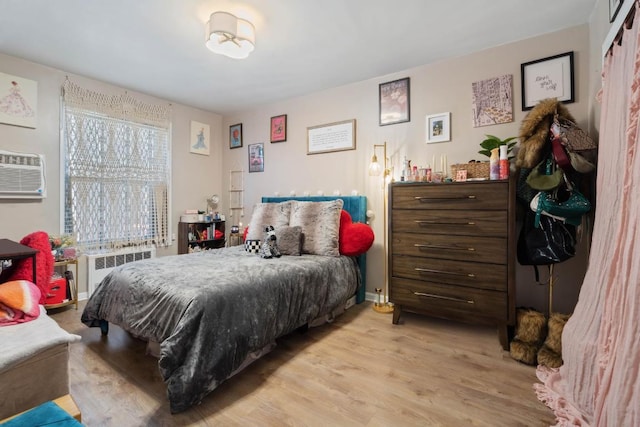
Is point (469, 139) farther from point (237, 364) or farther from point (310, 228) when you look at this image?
point (237, 364)

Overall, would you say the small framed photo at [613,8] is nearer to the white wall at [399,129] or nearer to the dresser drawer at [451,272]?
the white wall at [399,129]

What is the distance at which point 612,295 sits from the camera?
1.26 m

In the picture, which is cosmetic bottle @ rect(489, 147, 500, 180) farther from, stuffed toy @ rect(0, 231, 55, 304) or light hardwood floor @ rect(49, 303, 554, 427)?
stuffed toy @ rect(0, 231, 55, 304)

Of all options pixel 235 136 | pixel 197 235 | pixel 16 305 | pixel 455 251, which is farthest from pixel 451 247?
pixel 235 136

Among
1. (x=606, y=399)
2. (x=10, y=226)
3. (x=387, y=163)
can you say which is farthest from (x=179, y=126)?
(x=606, y=399)

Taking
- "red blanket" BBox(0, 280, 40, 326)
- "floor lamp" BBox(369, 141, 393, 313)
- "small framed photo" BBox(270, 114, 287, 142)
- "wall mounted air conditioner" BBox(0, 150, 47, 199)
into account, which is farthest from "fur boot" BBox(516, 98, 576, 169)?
"wall mounted air conditioner" BBox(0, 150, 47, 199)

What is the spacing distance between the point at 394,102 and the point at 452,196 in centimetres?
129

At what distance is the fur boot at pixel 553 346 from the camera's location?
1.77 meters

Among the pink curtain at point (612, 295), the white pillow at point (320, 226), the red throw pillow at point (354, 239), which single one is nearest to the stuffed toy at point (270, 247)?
the white pillow at point (320, 226)

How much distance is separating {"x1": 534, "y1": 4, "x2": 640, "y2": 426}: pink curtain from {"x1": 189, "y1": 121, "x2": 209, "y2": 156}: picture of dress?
163 inches

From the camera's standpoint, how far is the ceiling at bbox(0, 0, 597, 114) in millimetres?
1979

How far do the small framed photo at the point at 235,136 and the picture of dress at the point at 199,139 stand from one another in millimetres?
334

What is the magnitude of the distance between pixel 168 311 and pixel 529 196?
246 cm

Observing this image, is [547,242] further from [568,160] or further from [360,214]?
[360,214]
